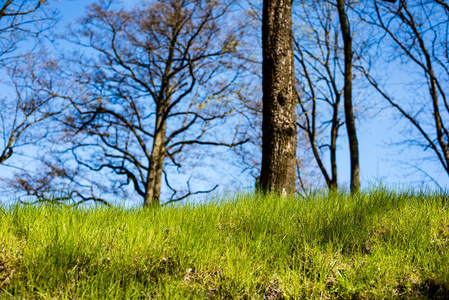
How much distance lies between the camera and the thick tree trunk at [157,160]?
460 inches

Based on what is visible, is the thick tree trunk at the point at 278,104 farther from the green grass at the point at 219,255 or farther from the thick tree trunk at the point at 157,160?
the thick tree trunk at the point at 157,160

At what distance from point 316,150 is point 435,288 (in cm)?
1039

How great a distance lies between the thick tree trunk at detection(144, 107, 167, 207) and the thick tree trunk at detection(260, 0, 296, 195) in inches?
265

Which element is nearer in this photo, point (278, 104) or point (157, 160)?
point (278, 104)

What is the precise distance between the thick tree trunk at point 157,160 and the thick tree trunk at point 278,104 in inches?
265

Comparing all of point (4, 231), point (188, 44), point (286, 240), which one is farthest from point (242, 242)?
point (188, 44)

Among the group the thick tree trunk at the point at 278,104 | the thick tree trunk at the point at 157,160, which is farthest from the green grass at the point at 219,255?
the thick tree trunk at the point at 157,160

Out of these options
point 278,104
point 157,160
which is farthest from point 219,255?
point 157,160


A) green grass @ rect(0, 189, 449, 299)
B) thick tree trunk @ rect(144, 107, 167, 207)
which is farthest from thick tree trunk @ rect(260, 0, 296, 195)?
thick tree trunk @ rect(144, 107, 167, 207)

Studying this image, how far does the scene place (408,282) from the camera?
3123 millimetres

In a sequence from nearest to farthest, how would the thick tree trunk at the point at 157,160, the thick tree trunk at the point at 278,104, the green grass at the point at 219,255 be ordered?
the green grass at the point at 219,255
the thick tree trunk at the point at 278,104
the thick tree trunk at the point at 157,160

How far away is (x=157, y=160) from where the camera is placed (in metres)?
12.5

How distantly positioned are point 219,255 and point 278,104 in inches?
130

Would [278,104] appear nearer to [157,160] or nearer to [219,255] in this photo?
[219,255]
